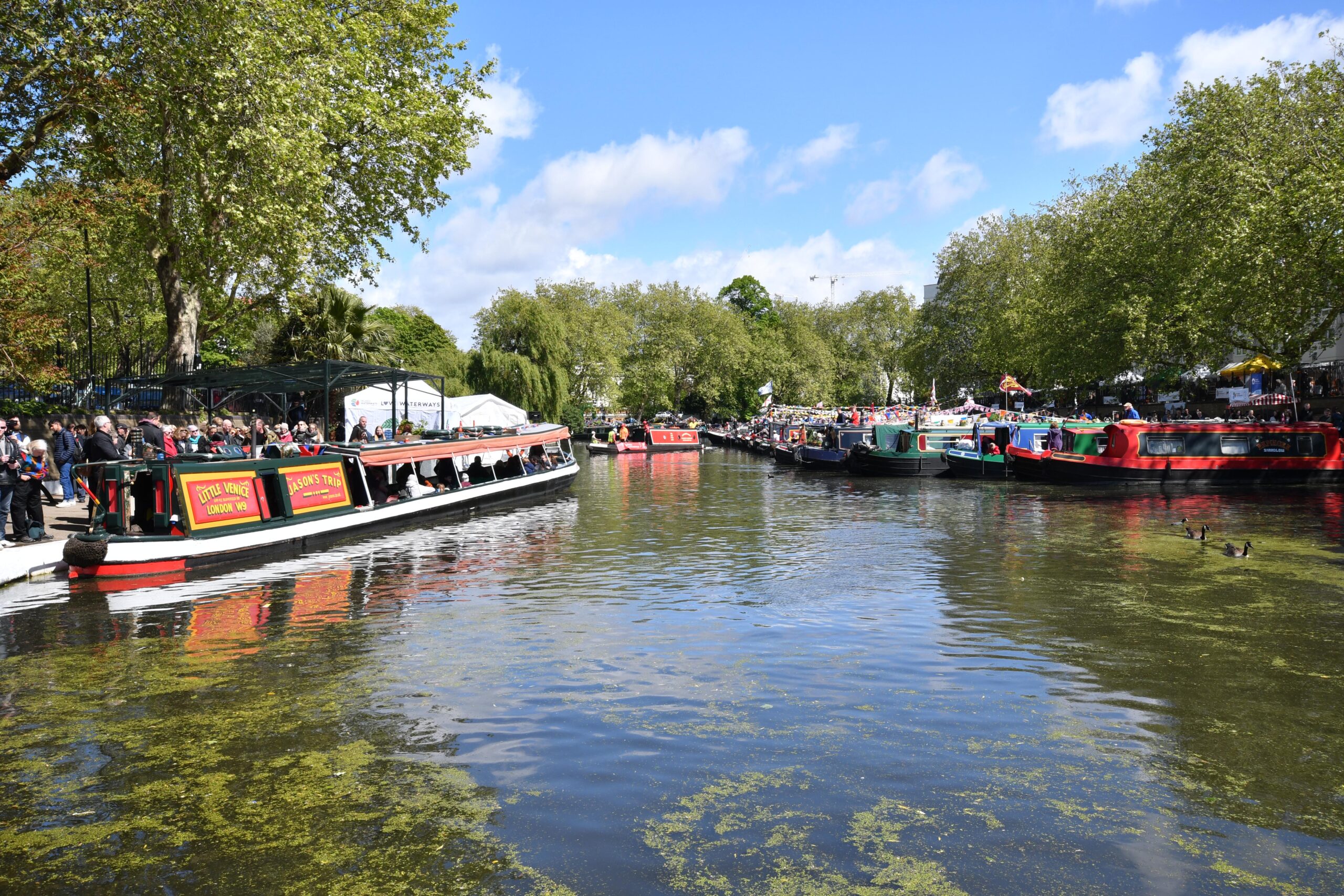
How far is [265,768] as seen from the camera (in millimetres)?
6848

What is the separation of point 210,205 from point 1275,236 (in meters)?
32.2

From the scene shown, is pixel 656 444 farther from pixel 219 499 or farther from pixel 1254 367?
pixel 219 499

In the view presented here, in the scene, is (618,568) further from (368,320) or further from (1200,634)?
(368,320)

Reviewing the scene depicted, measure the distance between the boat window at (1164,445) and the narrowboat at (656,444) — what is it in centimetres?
3891

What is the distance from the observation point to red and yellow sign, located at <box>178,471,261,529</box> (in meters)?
16.3

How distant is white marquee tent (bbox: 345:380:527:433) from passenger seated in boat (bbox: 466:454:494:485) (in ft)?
36.2

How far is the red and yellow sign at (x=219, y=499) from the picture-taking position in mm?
16328

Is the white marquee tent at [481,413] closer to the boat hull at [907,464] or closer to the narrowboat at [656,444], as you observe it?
the boat hull at [907,464]

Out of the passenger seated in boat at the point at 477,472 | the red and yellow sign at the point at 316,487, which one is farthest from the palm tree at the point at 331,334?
the red and yellow sign at the point at 316,487

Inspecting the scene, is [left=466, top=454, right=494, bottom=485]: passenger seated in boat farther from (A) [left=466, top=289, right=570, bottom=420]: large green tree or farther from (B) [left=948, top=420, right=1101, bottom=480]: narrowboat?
(A) [left=466, top=289, right=570, bottom=420]: large green tree

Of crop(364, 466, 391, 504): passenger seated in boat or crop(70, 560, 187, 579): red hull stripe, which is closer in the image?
crop(70, 560, 187, 579): red hull stripe

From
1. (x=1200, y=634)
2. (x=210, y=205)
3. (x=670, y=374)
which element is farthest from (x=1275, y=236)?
(x=670, y=374)

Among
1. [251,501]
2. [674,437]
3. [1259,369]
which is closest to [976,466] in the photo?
[1259,369]

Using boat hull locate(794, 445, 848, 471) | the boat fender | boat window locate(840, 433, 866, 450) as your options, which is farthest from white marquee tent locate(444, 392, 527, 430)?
the boat fender
